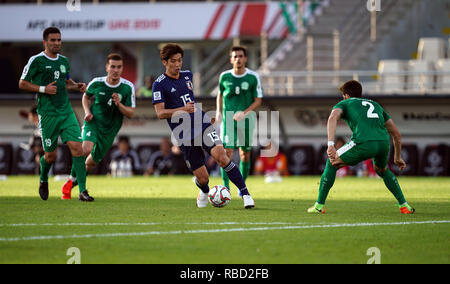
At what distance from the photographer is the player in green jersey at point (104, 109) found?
1224 centimetres

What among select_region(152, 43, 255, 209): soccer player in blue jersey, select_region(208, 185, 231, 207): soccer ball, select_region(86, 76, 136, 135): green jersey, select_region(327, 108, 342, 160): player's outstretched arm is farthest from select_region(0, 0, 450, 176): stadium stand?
select_region(327, 108, 342, 160): player's outstretched arm

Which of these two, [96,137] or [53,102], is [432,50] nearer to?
[96,137]

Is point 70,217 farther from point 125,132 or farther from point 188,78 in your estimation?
point 125,132

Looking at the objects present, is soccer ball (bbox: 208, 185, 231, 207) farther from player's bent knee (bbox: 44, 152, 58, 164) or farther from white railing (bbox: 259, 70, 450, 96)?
white railing (bbox: 259, 70, 450, 96)

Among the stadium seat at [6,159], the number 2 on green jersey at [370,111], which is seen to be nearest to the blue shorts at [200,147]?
the number 2 on green jersey at [370,111]

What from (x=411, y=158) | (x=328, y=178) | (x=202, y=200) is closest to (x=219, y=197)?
(x=202, y=200)

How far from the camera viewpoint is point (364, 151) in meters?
9.01

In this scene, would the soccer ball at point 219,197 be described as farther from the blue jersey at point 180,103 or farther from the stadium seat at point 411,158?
the stadium seat at point 411,158

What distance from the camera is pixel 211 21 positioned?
31.1 m

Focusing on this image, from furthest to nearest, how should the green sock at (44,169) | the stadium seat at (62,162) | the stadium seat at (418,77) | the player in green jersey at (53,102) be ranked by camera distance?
1. the stadium seat at (62,162)
2. the stadium seat at (418,77)
3. the green sock at (44,169)
4. the player in green jersey at (53,102)

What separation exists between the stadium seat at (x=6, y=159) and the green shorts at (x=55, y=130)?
1415 centimetres

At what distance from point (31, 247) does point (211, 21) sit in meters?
25.3

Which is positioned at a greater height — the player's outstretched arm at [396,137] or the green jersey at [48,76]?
the green jersey at [48,76]
